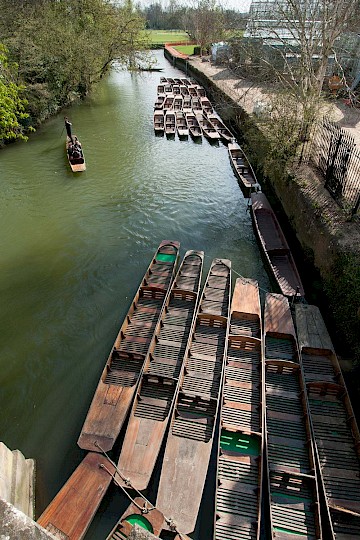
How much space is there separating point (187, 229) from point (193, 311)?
19.9 feet

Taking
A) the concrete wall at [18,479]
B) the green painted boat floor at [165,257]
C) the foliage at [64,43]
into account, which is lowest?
the concrete wall at [18,479]

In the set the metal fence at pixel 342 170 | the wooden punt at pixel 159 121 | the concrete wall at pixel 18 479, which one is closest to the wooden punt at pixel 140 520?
the concrete wall at pixel 18 479

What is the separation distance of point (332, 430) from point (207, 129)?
23.9 metres

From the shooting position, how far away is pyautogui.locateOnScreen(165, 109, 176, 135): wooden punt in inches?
1052

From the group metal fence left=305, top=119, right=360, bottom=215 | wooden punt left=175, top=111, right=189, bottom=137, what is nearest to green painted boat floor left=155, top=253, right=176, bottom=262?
metal fence left=305, top=119, right=360, bottom=215

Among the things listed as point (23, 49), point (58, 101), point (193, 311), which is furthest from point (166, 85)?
point (193, 311)

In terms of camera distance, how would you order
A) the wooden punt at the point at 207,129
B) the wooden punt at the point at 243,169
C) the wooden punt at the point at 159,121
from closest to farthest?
the wooden punt at the point at 243,169 < the wooden punt at the point at 207,129 < the wooden punt at the point at 159,121

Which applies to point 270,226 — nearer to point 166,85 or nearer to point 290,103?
point 290,103

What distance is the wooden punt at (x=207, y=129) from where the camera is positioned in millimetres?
25562

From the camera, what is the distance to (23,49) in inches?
998

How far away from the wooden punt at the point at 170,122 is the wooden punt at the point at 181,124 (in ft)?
1.03

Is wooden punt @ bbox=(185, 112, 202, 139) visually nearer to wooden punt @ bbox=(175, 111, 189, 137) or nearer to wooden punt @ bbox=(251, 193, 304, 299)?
wooden punt @ bbox=(175, 111, 189, 137)

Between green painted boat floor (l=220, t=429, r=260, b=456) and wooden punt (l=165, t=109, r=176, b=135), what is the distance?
23.3 m

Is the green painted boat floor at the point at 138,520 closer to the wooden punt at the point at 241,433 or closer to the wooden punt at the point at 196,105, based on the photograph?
the wooden punt at the point at 241,433
